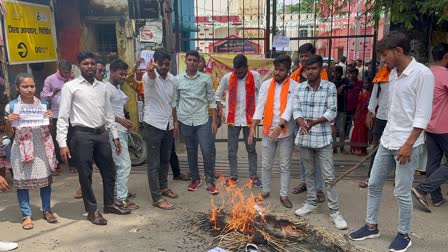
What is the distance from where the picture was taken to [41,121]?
13.8 ft

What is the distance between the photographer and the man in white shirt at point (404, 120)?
3271mm

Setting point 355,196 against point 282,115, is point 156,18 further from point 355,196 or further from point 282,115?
point 355,196

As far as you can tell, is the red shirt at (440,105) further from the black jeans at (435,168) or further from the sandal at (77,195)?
the sandal at (77,195)

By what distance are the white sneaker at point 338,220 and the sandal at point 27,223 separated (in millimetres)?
3266

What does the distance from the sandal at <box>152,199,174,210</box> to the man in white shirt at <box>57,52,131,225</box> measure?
2.27 ft

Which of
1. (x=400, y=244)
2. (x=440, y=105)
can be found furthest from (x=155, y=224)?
(x=440, y=105)

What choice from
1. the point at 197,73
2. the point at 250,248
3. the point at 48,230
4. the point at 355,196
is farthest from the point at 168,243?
the point at 355,196

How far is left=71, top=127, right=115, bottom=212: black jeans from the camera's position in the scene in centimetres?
416

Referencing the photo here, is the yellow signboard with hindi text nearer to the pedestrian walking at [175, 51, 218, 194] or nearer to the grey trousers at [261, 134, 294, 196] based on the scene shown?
the pedestrian walking at [175, 51, 218, 194]

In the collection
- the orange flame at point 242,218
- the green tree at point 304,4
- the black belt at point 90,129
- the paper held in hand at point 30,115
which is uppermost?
the green tree at point 304,4

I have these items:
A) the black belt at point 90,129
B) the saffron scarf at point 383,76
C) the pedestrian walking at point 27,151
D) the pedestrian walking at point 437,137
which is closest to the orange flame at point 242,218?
the black belt at point 90,129

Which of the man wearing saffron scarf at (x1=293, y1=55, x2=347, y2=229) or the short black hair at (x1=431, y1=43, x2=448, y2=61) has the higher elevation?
the short black hair at (x1=431, y1=43, x2=448, y2=61)

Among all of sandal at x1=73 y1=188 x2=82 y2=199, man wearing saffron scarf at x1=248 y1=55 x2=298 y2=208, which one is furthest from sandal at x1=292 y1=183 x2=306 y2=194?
sandal at x1=73 y1=188 x2=82 y2=199

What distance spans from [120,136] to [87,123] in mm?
668
